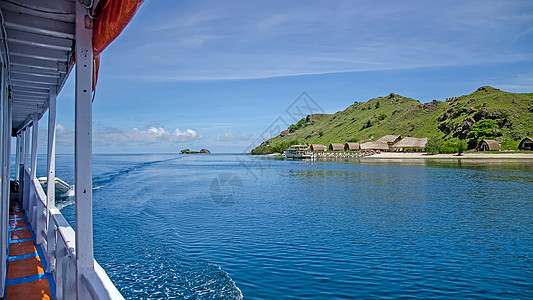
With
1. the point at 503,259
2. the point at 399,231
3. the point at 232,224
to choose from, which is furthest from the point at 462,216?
the point at 232,224

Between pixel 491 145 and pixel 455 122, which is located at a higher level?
pixel 455 122

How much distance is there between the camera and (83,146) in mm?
3059

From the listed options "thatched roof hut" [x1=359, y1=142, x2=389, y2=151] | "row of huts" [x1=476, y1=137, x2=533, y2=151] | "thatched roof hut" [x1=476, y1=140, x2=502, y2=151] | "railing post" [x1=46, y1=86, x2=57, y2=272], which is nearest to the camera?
"railing post" [x1=46, y1=86, x2=57, y2=272]

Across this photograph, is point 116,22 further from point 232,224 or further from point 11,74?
point 232,224

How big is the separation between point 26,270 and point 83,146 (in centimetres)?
400

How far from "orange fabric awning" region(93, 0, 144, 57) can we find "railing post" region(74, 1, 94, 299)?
0.38 ft

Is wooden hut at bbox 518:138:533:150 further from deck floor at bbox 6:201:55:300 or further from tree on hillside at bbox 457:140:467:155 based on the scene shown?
deck floor at bbox 6:201:55:300

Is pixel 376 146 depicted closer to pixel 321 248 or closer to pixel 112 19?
pixel 321 248

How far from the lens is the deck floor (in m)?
4.70

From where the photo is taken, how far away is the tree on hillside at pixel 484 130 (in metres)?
85.1

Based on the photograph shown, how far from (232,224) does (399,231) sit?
6.82 metres

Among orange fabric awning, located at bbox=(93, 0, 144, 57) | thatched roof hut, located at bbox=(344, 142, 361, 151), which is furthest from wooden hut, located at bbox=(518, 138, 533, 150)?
orange fabric awning, located at bbox=(93, 0, 144, 57)

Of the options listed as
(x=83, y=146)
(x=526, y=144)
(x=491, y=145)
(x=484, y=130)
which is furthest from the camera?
(x=484, y=130)

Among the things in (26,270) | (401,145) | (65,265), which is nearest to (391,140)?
(401,145)
